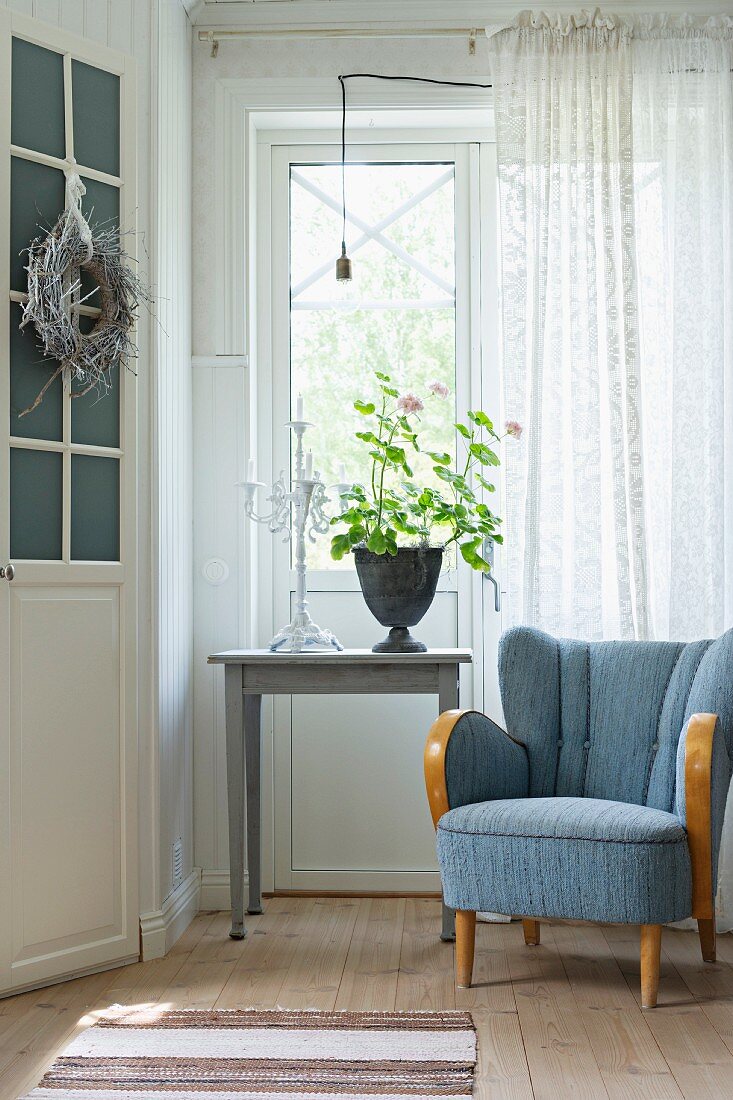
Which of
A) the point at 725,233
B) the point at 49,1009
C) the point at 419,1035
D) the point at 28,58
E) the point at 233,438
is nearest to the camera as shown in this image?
the point at 419,1035

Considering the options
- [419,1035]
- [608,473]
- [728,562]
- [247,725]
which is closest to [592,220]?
[608,473]

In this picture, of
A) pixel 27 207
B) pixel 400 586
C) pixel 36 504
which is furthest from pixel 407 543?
pixel 27 207

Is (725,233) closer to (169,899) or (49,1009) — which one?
(169,899)

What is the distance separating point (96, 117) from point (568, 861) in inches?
82.3

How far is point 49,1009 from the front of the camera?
230 cm

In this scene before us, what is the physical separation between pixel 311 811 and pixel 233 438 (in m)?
1.19

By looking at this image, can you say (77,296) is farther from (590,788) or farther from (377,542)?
(590,788)

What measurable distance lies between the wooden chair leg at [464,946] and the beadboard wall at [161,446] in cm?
79

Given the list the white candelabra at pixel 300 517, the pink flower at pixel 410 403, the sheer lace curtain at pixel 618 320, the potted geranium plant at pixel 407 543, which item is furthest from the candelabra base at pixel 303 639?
the pink flower at pixel 410 403

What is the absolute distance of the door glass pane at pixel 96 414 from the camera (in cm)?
255

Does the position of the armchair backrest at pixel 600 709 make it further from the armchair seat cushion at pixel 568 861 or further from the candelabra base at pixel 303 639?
the candelabra base at pixel 303 639

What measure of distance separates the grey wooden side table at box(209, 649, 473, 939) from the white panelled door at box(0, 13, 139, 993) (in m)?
0.30

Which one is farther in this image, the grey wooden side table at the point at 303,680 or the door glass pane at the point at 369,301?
the door glass pane at the point at 369,301

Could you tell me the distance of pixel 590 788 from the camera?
266cm
